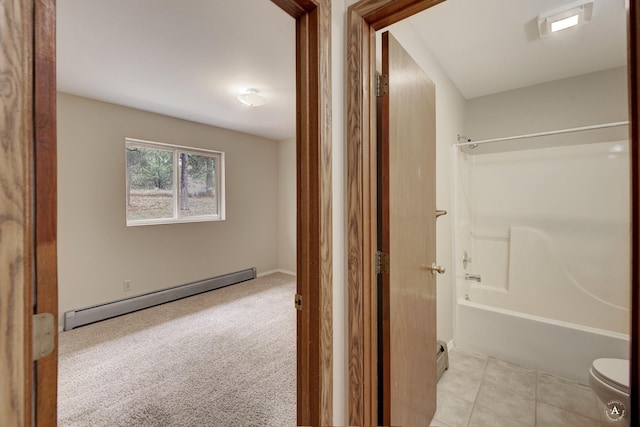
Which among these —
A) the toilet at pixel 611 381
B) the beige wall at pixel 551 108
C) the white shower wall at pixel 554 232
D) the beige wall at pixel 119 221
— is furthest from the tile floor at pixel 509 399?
the beige wall at pixel 119 221

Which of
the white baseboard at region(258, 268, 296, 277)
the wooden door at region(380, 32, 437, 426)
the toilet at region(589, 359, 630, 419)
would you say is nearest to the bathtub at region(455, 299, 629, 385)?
the toilet at region(589, 359, 630, 419)

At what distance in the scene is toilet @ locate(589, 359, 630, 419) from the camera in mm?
1410

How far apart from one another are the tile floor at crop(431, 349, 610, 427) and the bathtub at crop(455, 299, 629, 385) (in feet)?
0.26

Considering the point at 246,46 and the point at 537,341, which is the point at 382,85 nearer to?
the point at 246,46

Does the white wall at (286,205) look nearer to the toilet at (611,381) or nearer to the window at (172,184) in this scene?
the window at (172,184)

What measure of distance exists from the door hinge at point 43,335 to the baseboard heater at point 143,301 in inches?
121

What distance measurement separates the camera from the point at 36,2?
503 millimetres

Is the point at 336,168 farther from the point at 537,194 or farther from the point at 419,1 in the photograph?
the point at 537,194

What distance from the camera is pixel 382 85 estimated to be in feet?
3.96

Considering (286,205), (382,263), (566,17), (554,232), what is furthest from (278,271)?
(566,17)

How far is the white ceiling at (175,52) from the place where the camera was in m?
1.63

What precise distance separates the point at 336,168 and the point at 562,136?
8.42 ft

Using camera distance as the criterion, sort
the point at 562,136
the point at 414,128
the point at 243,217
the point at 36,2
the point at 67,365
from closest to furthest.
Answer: the point at 36,2
the point at 414,128
the point at 67,365
the point at 562,136
the point at 243,217

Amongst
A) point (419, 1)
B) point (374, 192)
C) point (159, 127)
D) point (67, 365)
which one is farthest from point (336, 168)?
point (159, 127)
